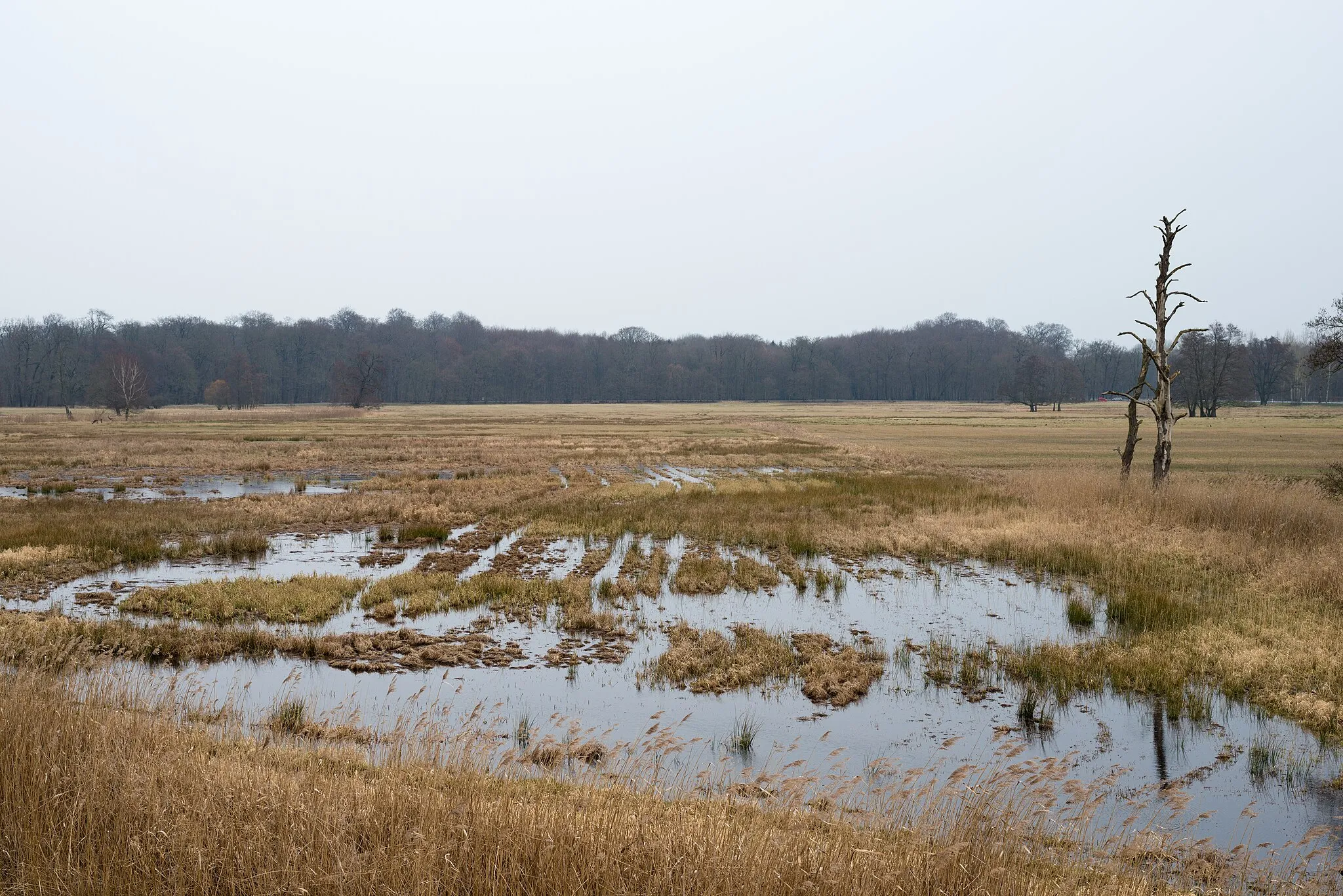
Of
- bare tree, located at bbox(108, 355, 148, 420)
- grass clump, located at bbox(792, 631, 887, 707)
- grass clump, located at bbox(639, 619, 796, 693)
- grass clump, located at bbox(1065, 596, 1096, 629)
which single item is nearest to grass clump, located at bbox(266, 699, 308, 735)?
grass clump, located at bbox(639, 619, 796, 693)

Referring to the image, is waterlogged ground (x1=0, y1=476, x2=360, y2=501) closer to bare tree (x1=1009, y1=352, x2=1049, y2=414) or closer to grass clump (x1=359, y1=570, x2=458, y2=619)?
grass clump (x1=359, y1=570, x2=458, y2=619)

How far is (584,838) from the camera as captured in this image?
5.20 metres

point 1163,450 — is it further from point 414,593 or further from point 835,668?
point 414,593

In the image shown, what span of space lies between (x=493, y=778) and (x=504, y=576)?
9.62 meters

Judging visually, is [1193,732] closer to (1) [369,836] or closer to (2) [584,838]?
(2) [584,838]

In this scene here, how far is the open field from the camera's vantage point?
517 centimetres

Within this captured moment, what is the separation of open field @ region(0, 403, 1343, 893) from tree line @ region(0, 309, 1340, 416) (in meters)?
90.9

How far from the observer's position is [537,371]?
188 m

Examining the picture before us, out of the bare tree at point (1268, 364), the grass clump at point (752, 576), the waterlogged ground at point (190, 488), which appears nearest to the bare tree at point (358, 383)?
the waterlogged ground at point (190, 488)

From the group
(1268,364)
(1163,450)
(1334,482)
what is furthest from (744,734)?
(1268,364)

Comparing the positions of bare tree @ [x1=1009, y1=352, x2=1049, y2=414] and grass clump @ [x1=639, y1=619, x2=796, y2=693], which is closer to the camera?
grass clump @ [x1=639, y1=619, x2=796, y2=693]

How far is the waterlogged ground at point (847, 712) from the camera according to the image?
7961 millimetres

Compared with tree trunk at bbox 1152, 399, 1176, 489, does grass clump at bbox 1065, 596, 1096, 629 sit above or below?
below

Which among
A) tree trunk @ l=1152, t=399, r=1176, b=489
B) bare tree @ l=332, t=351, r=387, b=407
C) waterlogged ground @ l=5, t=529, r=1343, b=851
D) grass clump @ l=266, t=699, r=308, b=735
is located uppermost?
bare tree @ l=332, t=351, r=387, b=407
